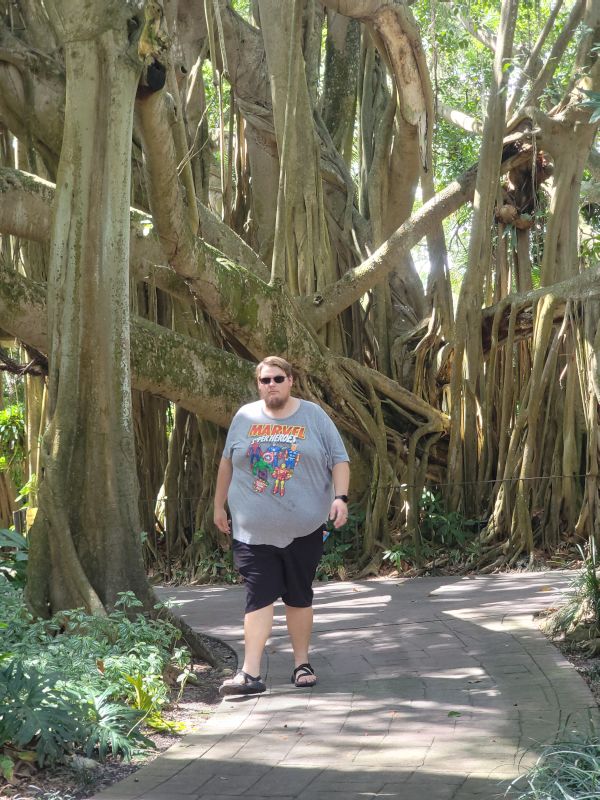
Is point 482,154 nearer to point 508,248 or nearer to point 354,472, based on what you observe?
point 508,248

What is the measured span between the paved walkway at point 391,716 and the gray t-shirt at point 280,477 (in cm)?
67

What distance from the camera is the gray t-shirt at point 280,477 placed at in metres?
4.52

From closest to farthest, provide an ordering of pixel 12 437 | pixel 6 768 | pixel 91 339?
pixel 6 768 → pixel 91 339 → pixel 12 437

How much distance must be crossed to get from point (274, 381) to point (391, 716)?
144cm

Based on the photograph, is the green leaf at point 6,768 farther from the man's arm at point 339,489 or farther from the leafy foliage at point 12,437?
the leafy foliage at point 12,437

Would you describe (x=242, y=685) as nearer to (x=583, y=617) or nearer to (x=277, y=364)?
(x=277, y=364)

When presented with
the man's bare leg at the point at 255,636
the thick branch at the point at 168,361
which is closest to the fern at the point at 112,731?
the man's bare leg at the point at 255,636

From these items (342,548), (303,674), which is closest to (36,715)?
(303,674)

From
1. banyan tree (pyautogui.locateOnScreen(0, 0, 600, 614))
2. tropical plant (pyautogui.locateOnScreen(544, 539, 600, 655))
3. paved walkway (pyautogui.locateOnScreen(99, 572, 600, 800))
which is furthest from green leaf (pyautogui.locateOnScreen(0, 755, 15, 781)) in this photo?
tropical plant (pyautogui.locateOnScreen(544, 539, 600, 655))

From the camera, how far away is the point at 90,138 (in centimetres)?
526

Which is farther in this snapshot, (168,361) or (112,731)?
(168,361)

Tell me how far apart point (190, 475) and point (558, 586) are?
397cm

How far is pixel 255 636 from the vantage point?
447 cm

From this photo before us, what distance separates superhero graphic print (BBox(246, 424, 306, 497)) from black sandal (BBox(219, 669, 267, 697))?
29.3 inches
